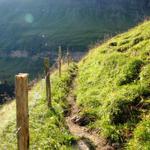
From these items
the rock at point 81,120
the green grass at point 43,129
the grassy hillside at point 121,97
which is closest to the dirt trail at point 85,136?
the rock at point 81,120

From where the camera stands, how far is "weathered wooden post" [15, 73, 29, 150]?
30.4ft

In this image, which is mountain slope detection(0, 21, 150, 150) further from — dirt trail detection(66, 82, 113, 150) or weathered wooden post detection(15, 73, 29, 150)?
weathered wooden post detection(15, 73, 29, 150)

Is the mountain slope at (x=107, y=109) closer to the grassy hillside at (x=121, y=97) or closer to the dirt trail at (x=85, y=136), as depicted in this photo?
the grassy hillside at (x=121, y=97)

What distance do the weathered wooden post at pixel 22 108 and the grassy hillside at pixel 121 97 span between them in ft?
25.1

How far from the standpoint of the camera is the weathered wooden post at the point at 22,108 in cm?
927

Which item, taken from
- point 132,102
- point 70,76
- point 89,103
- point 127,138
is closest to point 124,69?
point 89,103

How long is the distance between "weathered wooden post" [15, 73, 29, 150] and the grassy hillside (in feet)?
25.1

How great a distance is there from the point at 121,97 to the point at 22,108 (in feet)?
41.2

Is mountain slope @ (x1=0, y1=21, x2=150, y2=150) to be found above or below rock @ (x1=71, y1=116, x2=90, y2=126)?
above

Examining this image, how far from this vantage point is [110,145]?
1873cm

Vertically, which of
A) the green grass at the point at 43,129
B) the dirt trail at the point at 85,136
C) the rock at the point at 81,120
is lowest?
the dirt trail at the point at 85,136

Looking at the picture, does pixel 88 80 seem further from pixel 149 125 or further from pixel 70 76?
pixel 149 125

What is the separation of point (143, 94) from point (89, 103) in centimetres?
436

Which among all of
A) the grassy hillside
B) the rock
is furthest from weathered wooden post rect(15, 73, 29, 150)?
the rock
